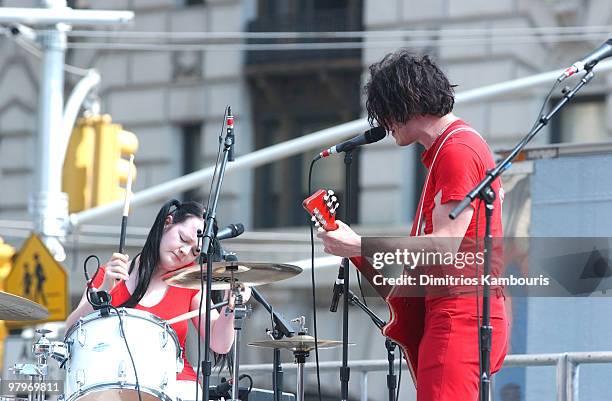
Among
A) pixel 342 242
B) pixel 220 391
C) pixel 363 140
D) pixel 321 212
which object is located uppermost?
pixel 363 140

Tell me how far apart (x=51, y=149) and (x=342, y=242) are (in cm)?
950

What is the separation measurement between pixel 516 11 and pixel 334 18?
3.10 m

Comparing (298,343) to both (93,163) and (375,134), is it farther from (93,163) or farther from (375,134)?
(93,163)

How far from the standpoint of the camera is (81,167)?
14875 mm

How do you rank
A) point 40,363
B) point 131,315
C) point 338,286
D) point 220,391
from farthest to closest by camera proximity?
point 220,391 → point 40,363 → point 131,315 → point 338,286

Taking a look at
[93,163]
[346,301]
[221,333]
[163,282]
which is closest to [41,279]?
[93,163]

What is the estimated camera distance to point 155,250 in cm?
770

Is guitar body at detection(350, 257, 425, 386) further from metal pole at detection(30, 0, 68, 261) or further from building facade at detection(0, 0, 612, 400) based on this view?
building facade at detection(0, 0, 612, 400)

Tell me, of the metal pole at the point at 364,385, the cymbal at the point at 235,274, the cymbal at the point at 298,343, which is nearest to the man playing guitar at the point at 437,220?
the cymbal at the point at 235,274

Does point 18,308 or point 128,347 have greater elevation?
point 18,308

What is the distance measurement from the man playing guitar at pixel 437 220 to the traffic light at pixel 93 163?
8986mm

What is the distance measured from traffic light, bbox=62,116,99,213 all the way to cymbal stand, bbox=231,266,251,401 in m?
7.68

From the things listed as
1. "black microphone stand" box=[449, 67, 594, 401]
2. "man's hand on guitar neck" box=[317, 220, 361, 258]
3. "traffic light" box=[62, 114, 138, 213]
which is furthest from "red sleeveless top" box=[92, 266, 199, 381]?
"traffic light" box=[62, 114, 138, 213]

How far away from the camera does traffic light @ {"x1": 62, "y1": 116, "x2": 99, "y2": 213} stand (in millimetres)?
14719
